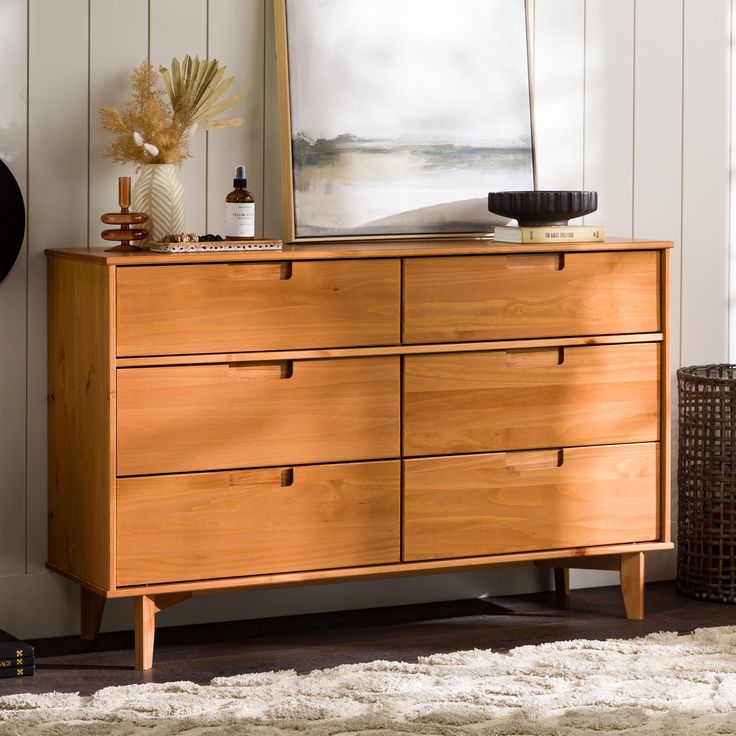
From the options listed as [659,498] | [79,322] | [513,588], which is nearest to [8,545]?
[79,322]

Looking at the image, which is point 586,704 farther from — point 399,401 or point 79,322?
point 79,322

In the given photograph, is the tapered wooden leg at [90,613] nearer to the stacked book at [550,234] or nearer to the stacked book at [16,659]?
the stacked book at [16,659]

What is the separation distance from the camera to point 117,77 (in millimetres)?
3029

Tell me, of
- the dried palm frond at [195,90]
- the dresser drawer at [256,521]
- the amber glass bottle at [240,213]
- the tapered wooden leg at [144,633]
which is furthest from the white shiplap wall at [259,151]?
the dresser drawer at [256,521]

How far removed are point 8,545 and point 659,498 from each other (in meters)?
1.55

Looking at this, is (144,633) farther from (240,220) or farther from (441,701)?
(240,220)

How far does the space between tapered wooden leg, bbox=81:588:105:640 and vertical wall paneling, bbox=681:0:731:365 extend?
5.76ft

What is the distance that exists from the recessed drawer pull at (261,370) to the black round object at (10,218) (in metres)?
0.58

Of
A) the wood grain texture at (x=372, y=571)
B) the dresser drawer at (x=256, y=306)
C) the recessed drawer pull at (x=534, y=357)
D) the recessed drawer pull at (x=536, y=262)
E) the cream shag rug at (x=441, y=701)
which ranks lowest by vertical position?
the cream shag rug at (x=441, y=701)

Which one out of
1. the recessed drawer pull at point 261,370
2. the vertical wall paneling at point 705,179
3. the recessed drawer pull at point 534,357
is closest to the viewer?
the recessed drawer pull at point 261,370

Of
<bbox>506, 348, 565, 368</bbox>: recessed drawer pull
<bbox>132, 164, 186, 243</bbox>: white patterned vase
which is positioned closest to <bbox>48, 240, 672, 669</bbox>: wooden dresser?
<bbox>506, 348, 565, 368</bbox>: recessed drawer pull

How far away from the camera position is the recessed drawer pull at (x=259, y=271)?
9.11 ft

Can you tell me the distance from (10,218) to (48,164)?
0.52 ft

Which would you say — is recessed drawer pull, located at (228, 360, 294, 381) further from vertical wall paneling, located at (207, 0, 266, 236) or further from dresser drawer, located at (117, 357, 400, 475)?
vertical wall paneling, located at (207, 0, 266, 236)
